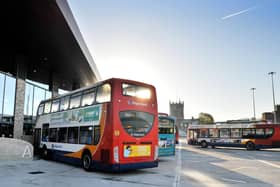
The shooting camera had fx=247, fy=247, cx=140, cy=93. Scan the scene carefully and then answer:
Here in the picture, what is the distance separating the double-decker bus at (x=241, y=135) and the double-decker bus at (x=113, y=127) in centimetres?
1653

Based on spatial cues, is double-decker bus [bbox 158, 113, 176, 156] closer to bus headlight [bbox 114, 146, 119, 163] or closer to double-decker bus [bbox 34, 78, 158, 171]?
double-decker bus [bbox 34, 78, 158, 171]

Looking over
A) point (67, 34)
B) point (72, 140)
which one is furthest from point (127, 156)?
point (67, 34)

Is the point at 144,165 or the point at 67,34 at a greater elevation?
the point at 67,34

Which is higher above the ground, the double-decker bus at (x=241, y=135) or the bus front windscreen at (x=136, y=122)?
the bus front windscreen at (x=136, y=122)

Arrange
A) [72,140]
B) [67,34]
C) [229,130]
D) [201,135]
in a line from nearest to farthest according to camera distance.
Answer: [72,140], [67,34], [229,130], [201,135]

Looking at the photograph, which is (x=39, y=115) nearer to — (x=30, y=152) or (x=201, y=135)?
(x=30, y=152)

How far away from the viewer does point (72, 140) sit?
11.9 meters

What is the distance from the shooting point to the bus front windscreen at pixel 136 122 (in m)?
9.51

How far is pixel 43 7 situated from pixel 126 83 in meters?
5.96

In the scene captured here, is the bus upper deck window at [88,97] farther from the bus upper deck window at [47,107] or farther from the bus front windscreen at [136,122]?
the bus upper deck window at [47,107]

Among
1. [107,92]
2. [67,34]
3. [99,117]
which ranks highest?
[67,34]

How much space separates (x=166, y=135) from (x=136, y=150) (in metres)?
5.87

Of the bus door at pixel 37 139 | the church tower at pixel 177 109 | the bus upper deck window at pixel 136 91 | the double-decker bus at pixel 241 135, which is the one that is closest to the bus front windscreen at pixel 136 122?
the bus upper deck window at pixel 136 91

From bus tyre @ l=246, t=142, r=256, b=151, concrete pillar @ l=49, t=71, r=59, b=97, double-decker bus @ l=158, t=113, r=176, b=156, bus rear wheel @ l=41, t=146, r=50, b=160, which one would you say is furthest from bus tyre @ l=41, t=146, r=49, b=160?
bus tyre @ l=246, t=142, r=256, b=151
